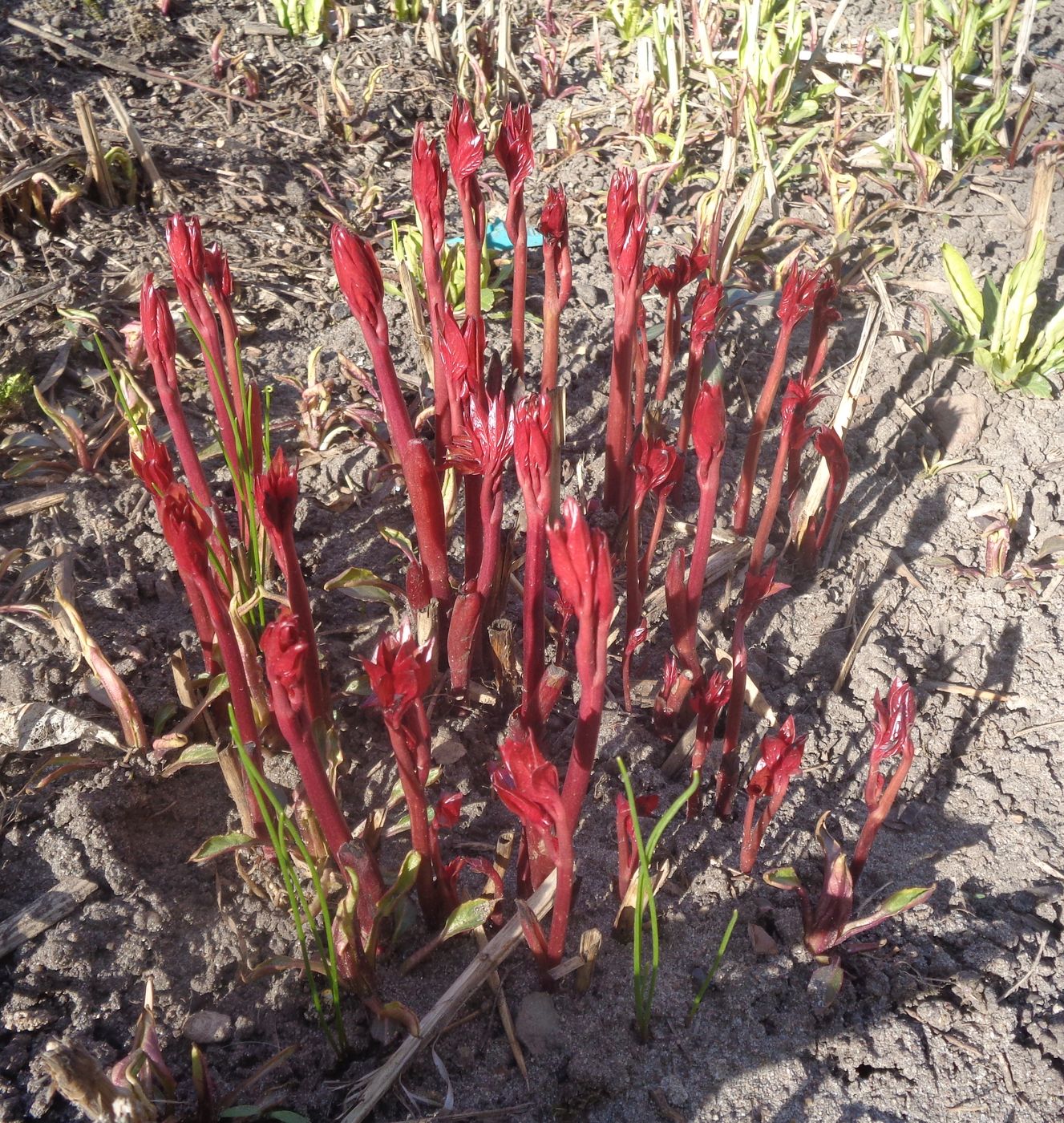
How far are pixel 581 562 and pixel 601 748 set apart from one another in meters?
1.03

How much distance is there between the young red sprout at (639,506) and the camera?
1984mm

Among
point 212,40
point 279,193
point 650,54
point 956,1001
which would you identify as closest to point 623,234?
point 956,1001

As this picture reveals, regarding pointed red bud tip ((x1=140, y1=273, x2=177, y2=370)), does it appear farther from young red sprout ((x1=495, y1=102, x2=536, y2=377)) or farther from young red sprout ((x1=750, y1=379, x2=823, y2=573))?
young red sprout ((x1=750, y1=379, x2=823, y2=573))

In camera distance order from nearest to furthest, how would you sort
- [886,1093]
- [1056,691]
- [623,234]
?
[886,1093]
[623,234]
[1056,691]

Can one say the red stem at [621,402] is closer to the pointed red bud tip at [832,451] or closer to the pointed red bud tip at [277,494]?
the pointed red bud tip at [832,451]

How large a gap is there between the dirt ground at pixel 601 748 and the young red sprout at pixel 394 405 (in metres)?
0.31

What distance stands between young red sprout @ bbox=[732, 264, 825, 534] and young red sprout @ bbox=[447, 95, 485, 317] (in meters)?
0.68

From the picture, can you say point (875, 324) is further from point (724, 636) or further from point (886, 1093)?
point (886, 1093)

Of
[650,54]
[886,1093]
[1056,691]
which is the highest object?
[650,54]

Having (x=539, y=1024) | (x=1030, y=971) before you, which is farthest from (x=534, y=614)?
(x=1030, y=971)

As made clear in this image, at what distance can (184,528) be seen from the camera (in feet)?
5.13

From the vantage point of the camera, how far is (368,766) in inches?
82.0

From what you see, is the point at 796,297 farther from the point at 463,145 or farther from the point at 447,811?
Answer: the point at 447,811

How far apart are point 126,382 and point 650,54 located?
8.99 feet
